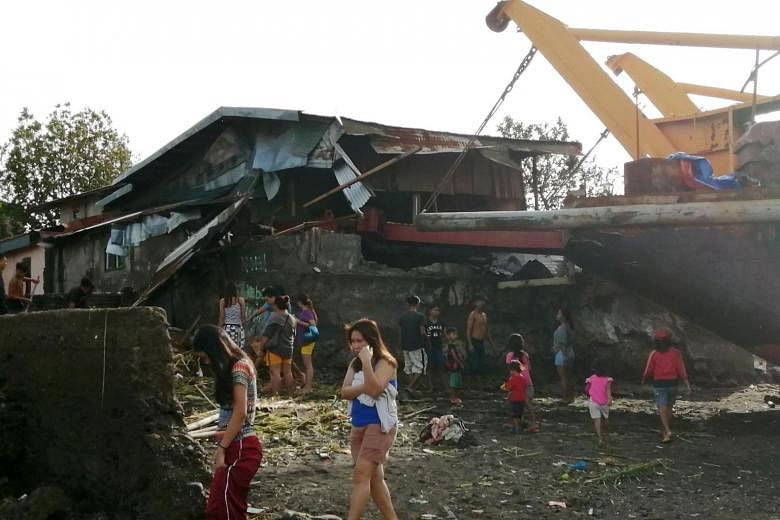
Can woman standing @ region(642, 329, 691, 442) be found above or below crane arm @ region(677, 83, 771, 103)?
below

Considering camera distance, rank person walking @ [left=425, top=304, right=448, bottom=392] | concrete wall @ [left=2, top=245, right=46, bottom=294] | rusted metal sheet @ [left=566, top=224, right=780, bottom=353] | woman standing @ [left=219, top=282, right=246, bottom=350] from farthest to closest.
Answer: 1. concrete wall @ [left=2, top=245, right=46, bottom=294]
2. person walking @ [left=425, top=304, right=448, bottom=392]
3. woman standing @ [left=219, top=282, right=246, bottom=350]
4. rusted metal sheet @ [left=566, top=224, right=780, bottom=353]

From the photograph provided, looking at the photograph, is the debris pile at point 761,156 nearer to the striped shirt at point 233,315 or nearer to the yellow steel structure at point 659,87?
the yellow steel structure at point 659,87

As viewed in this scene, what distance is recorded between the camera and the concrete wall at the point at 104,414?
17.0 feet

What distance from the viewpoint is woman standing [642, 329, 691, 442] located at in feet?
29.1

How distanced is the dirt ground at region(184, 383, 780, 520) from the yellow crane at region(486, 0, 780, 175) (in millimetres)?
4313

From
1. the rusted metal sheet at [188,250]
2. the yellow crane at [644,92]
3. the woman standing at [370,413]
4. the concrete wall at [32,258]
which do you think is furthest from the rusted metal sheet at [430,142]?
the concrete wall at [32,258]

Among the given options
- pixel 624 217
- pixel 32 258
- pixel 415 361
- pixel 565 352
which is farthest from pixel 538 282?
pixel 32 258

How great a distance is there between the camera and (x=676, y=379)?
891 centimetres

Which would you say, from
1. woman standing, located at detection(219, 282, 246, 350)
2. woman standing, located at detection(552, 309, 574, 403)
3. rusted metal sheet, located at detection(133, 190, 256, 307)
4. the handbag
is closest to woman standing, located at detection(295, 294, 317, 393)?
the handbag

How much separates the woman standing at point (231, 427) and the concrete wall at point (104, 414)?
683 mm

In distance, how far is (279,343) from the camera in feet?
34.4

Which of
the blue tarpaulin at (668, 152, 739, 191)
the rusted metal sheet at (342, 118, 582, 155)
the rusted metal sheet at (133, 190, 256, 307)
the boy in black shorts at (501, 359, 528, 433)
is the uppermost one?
the rusted metal sheet at (342, 118, 582, 155)

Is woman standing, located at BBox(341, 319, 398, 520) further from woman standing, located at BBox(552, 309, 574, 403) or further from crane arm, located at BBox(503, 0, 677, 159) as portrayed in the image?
crane arm, located at BBox(503, 0, 677, 159)

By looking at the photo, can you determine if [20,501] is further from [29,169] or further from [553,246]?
[29,169]
